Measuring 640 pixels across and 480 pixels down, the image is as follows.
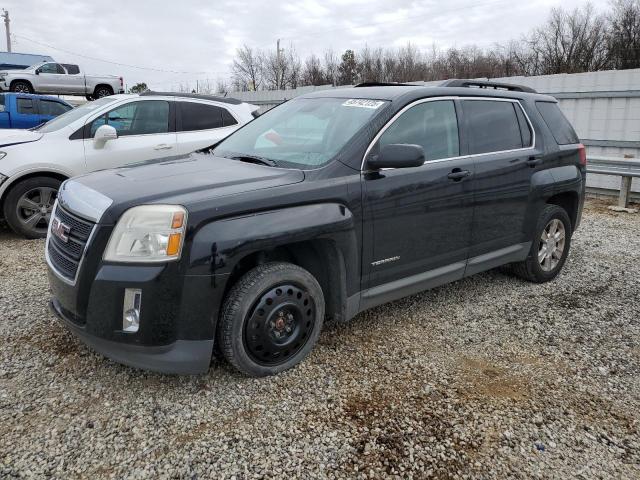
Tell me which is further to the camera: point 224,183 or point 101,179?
point 101,179

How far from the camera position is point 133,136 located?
21.7 feet

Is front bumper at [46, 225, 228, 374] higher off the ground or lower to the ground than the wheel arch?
lower

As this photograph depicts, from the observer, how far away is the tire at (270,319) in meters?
2.83

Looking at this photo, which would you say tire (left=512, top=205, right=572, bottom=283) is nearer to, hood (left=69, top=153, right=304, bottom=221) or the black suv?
the black suv

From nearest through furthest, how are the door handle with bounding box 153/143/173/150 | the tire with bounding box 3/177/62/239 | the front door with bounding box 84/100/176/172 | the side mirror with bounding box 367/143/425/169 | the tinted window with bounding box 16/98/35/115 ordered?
the side mirror with bounding box 367/143/425/169 → the tire with bounding box 3/177/62/239 → the front door with bounding box 84/100/176/172 → the door handle with bounding box 153/143/173/150 → the tinted window with bounding box 16/98/35/115

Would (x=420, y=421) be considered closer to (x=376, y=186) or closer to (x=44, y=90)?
(x=376, y=186)

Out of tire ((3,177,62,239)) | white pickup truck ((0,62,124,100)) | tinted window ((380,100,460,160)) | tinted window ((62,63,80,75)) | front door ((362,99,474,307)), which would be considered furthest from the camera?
tinted window ((62,63,80,75))

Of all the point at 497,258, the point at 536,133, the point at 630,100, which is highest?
the point at 630,100

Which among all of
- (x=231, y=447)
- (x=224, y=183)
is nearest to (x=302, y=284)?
(x=224, y=183)

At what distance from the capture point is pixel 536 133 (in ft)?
15.1

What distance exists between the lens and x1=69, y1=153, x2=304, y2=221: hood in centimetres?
271

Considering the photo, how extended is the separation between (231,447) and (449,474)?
3.47ft

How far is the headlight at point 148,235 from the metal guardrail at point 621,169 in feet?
26.6

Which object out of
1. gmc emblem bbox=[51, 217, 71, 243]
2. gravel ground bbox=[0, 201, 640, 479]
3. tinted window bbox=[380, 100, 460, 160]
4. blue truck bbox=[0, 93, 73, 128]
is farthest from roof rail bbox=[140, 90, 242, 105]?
blue truck bbox=[0, 93, 73, 128]
